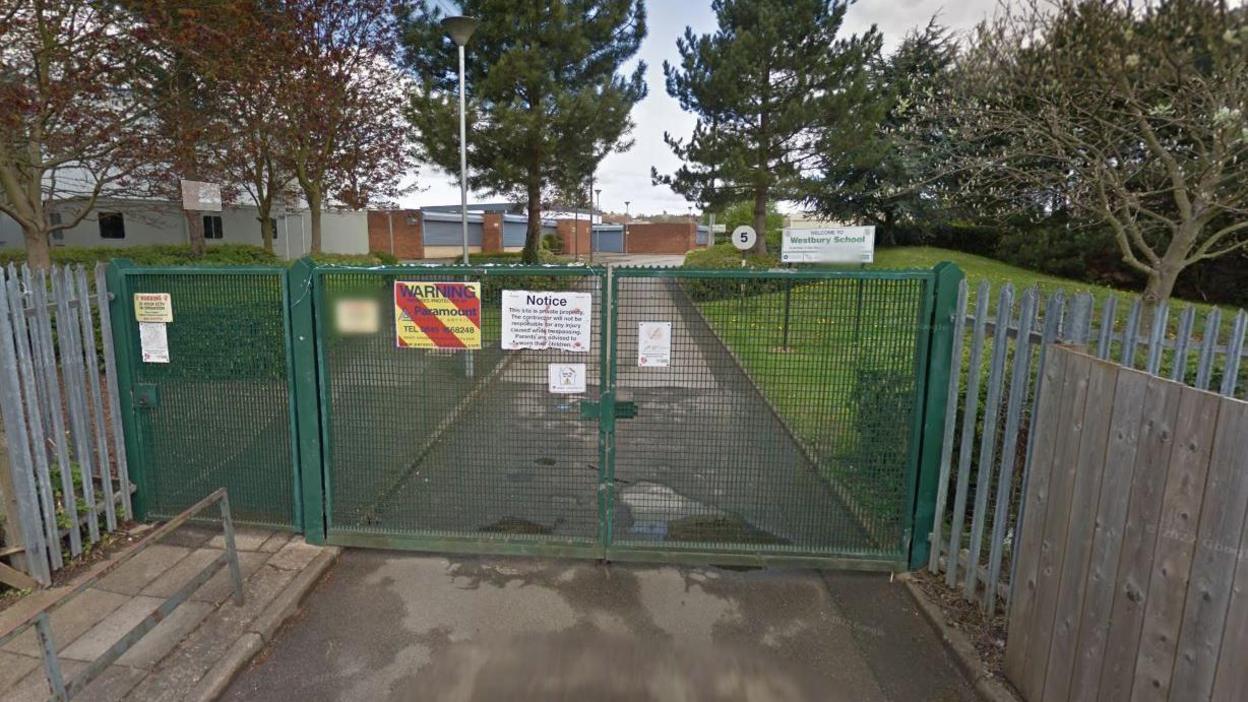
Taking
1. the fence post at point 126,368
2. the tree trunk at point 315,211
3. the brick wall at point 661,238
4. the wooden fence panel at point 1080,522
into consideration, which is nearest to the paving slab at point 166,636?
the fence post at point 126,368

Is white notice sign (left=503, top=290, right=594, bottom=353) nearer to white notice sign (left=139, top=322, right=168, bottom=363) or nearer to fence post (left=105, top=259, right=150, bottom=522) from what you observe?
white notice sign (left=139, top=322, right=168, bottom=363)

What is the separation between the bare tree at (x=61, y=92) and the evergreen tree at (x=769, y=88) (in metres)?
12.9

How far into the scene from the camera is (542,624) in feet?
10.9

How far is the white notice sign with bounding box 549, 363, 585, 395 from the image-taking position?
3656mm

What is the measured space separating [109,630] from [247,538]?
99cm

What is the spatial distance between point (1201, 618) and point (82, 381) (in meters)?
5.38

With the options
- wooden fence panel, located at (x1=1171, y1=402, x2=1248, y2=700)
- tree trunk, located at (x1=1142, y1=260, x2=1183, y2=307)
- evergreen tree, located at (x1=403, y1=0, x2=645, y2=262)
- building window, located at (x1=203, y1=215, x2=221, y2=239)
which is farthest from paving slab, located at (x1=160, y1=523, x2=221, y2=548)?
building window, located at (x1=203, y1=215, x2=221, y2=239)

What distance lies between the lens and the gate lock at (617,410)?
3734mm

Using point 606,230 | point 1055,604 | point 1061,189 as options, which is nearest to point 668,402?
point 1055,604

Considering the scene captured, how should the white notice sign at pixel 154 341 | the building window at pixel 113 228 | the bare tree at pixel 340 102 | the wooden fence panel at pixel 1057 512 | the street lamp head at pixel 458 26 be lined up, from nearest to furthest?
the wooden fence panel at pixel 1057 512 → the white notice sign at pixel 154 341 → the street lamp head at pixel 458 26 → the bare tree at pixel 340 102 → the building window at pixel 113 228

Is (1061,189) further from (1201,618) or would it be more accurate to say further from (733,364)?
(1201,618)

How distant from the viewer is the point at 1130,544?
2.11 m

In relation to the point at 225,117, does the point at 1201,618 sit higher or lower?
lower

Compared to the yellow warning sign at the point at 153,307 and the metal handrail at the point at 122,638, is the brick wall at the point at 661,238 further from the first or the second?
the metal handrail at the point at 122,638
